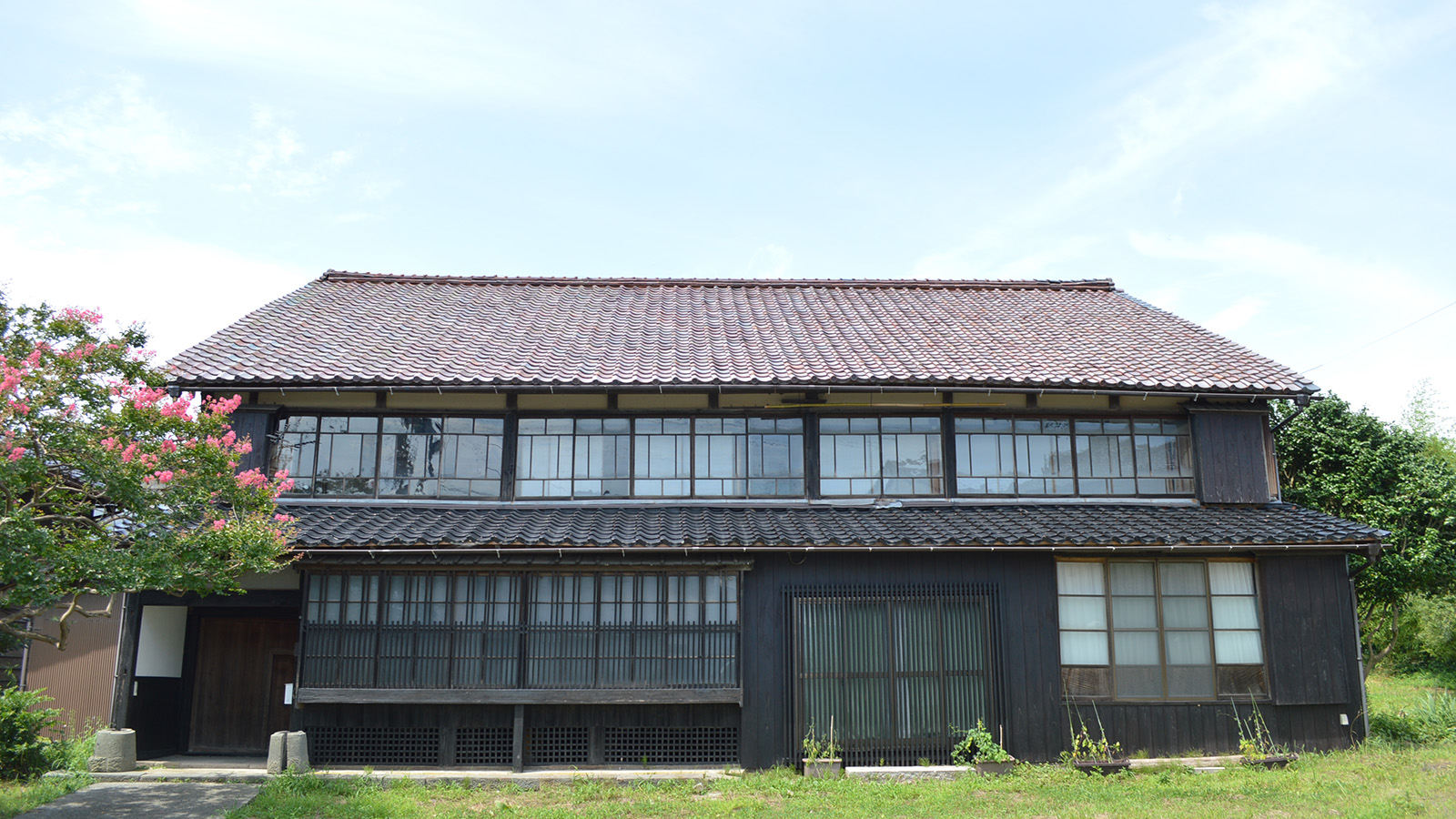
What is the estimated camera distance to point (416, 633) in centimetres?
1267

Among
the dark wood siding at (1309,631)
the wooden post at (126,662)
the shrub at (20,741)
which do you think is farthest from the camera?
the dark wood siding at (1309,631)

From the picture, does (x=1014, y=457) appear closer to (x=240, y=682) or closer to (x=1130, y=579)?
(x=1130, y=579)

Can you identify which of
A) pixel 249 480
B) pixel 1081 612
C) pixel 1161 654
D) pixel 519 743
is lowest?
pixel 519 743

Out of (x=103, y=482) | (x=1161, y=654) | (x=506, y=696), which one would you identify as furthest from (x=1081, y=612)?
(x=103, y=482)

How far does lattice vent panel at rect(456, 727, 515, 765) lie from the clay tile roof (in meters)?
4.93

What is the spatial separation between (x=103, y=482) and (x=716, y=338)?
9.82 m

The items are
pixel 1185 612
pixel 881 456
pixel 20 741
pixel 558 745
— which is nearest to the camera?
pixel 20 741

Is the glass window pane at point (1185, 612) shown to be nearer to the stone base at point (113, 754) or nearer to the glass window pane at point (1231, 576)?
the glass window pane at point (1231, 576)

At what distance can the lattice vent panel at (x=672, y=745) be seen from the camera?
12.6 m

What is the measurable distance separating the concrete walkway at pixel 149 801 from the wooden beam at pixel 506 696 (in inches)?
54.8

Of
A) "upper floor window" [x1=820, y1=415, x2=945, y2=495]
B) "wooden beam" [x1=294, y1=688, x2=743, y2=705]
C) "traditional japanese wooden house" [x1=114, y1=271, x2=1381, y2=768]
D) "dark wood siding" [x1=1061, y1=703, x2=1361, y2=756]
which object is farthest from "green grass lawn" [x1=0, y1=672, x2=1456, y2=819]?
"upper floor window" [x1=820, y1=415, x2=945, y2=495]

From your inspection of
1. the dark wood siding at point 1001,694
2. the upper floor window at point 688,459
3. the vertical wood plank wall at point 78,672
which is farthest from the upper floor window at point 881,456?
the vertical wood plank wall at point 78,672

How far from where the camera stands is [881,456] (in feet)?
47.3

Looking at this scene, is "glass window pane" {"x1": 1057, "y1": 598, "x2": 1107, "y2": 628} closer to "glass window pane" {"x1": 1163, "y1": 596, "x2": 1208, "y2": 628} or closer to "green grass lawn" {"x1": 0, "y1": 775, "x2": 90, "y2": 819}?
"glass window pane" {"x1": 1163, "y1": 596, "x2": 1208, "y2": 628}
